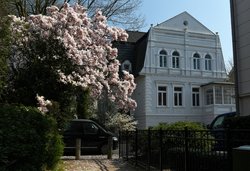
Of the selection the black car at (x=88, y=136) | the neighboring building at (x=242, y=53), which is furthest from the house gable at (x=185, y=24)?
the neighboring building at (x=242, y=53)

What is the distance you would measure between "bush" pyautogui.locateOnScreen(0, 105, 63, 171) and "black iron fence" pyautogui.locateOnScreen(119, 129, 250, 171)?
10.5ft

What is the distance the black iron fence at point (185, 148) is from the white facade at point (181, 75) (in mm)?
23560

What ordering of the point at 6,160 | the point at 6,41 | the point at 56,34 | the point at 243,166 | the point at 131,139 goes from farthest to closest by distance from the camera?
the point at 131,139, the point at 56,34, the point at 6,41, the point at 6,160, the point at 243,166

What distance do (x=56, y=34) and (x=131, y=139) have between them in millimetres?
4680

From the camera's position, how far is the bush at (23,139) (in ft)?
27.4

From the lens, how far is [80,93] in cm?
1484

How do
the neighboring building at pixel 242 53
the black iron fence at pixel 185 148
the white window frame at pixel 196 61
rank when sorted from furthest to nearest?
the white window frame at pixel 196 61 → the neighboring building at pixel 242 53 → the black iron fence at pixel 185 148

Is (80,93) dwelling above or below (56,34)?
below

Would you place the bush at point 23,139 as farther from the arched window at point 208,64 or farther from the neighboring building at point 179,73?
the arched window at point 208,64

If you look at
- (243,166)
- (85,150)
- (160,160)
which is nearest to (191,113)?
(85,150)

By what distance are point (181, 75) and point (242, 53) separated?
26.8 metres

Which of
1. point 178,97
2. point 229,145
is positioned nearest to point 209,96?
point 178,97

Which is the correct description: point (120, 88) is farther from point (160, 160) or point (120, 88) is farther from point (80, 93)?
point (160, 160)

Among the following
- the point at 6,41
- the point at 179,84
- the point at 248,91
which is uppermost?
the point at 179,84
